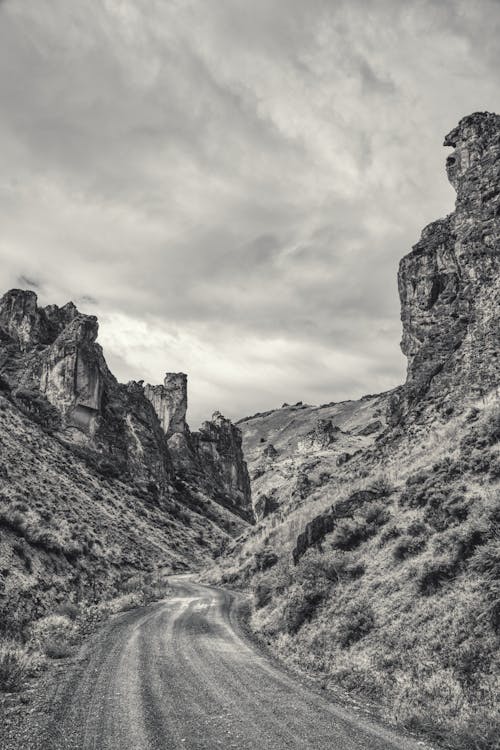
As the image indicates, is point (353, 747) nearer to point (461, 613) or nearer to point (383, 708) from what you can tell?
point (383, 708)

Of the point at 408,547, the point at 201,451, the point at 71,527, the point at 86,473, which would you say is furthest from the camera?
the point at 201,451

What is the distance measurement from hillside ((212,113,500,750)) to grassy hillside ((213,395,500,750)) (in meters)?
0.04

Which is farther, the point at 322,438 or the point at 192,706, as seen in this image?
the point at 322,438

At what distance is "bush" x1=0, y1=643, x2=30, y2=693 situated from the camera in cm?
888

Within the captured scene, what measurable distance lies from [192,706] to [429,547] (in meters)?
8.52

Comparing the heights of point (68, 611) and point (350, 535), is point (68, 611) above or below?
below

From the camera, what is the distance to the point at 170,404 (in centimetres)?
13475

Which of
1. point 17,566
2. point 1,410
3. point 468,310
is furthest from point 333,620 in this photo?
point 1,410

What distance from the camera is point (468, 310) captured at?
3519 cm

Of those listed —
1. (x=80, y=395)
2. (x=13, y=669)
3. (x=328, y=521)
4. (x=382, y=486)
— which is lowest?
(x=13, y=669)

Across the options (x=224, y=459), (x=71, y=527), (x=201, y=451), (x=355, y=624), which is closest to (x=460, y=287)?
(x=355, y=624)

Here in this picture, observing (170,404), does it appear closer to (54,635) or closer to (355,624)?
(54,635)

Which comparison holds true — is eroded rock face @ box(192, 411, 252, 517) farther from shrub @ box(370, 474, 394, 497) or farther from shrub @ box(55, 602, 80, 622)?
shrub @ box(55, 602, 80, 622)

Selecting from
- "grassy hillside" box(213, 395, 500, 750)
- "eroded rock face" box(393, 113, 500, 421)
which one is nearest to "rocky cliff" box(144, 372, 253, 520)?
"eroded rock face" box(393, 113, 500, 421)
